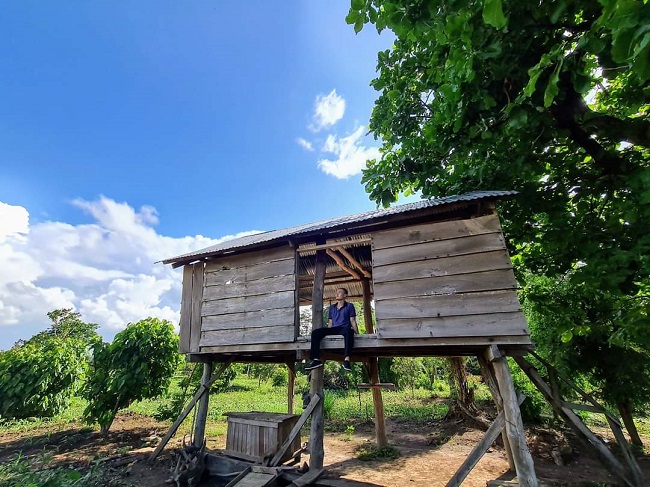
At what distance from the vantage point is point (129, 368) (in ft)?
34.2

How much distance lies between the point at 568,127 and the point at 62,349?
15.0 meters

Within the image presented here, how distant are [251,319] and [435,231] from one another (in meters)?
4.33

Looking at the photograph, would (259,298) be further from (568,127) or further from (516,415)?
(568,127)

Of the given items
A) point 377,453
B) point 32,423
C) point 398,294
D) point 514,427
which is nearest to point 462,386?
point 377,453

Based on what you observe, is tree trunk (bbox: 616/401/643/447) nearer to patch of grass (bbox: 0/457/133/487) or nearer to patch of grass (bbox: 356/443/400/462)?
patch of grass (bbox: 356/443/400/462)

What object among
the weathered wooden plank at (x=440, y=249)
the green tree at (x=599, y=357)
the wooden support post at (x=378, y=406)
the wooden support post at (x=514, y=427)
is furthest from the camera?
the wooden support post at (x=378, y=406)

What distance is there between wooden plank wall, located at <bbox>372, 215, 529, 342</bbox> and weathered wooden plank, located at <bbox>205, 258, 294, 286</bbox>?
210 centimetres

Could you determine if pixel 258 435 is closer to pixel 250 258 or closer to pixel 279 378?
pixel 250 258

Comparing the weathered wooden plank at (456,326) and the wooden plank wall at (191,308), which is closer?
the weathered wooden plank at (456,326)

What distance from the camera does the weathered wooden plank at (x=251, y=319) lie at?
6941mm

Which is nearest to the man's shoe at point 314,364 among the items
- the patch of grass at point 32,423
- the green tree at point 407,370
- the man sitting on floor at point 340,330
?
the man sitting on floor at point 340,330

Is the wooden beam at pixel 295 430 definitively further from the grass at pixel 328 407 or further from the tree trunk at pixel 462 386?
the tree trunk at pixel 462 386

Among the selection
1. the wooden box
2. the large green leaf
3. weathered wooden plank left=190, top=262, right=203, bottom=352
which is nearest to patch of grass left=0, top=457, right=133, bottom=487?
the wooden box

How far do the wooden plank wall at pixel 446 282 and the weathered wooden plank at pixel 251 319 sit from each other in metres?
2.06
